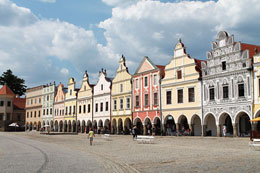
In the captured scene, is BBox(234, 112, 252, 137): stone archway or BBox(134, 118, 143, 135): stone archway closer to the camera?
BBox(234, 112, 252, 137): stone archway

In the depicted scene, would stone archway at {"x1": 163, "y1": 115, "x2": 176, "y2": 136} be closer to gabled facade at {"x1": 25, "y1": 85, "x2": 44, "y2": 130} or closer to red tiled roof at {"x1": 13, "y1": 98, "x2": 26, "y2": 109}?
gabled facade at {"x1": 25, "y1": 85, "x2": 44, "y2": 130}

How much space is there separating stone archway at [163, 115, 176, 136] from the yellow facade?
999 inches

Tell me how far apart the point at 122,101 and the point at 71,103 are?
62.4 ft

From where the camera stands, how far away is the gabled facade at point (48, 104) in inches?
2943

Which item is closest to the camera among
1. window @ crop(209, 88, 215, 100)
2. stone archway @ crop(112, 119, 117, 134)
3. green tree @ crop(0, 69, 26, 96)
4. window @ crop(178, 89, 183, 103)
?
window @ crop(209, 88, 215, 100)

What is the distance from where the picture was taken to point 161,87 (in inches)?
1678

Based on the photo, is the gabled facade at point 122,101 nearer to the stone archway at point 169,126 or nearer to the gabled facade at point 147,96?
the gabled facade at point 147,96

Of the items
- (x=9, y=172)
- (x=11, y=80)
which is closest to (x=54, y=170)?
(x=9, y=172)

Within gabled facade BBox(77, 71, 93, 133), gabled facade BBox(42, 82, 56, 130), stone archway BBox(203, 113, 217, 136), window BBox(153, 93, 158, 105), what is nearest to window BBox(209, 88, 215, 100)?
stone archway BBox(203, 113, 217, 136)

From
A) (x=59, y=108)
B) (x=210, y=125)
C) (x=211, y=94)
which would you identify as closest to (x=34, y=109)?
(x=59, y=108)

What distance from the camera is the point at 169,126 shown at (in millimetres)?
43281

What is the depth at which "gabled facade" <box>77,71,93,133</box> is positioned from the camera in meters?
58.6

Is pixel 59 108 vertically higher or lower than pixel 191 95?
lower

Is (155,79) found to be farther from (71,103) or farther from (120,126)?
(71,103)
